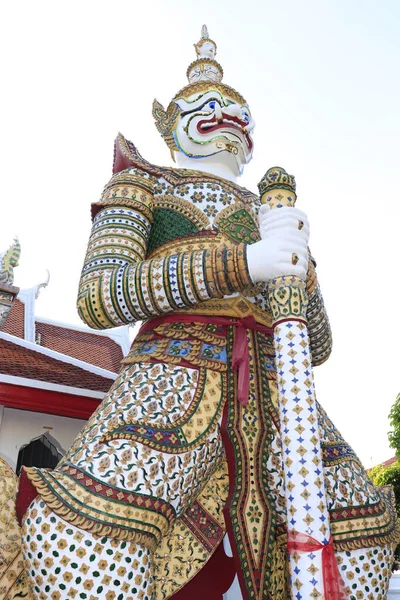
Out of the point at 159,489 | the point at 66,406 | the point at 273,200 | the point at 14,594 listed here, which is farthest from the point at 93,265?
the point at 66,406

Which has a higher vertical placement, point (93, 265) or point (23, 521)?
point (93, 265)

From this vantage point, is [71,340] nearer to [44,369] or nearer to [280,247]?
[44,369]

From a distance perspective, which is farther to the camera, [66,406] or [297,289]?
[66,406]

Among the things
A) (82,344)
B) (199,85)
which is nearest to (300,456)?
(199,85)

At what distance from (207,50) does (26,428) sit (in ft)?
10.2

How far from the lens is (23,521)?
2006 millimetres

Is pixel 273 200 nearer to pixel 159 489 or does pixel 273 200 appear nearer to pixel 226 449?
pixel 226 449

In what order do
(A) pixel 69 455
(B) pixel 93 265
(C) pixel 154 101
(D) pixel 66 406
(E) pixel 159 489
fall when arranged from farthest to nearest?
(D) pixel 66 406
(C) pixel 154 101
(B) pixel 93 265
(A) pixel 69 455
(E) pixel 159 489

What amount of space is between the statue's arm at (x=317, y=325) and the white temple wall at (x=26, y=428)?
2167 mm

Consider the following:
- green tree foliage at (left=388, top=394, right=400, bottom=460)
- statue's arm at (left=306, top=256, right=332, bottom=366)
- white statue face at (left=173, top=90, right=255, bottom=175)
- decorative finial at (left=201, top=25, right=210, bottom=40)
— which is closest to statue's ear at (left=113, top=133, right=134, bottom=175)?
white statue face at (left=173, top=90, right=255, bottom=175)

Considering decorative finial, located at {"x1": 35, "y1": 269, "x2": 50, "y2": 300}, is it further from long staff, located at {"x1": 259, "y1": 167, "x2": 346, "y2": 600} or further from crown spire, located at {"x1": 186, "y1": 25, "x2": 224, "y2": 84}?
long staff, located at {"x1": 259, "y1": 167, "x2": 346, "y2": 600}

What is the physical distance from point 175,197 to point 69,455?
147 cm

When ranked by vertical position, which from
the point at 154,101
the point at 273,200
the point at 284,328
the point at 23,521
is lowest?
the point at 23,521

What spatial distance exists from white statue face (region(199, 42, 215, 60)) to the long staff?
221 centimetres
